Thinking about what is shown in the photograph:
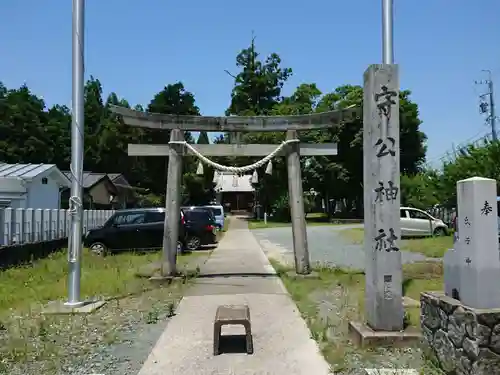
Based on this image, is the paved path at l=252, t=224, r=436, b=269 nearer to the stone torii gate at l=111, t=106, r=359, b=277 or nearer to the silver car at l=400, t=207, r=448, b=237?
the silver car at l=400, t=207, r=448, b=237

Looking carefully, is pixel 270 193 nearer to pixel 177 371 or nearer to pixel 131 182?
pixel 131 182

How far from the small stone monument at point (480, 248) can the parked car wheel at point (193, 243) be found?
16.9 metres

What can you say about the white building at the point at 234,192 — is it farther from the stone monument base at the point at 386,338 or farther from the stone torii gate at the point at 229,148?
the stone monument base at the point at 386,338

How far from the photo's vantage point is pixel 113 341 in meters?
6.84

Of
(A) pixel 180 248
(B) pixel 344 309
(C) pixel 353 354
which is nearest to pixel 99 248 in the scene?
(A) pixel 180 248

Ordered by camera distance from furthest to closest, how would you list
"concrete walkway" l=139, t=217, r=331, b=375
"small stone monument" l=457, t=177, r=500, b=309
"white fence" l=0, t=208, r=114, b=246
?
1. "white fence" l=0, t=208, r=114, b=246
2. "concrete walkway" l=139, t=217, r=331, b=375
3. "small stone monument" l=457, t=177, r=500, b=309

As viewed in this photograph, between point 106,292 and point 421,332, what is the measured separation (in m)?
6.62

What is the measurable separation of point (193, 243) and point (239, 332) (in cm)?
1449

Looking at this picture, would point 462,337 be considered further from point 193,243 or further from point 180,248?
point 193,243

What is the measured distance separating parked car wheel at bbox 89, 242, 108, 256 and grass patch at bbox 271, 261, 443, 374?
22.3ft

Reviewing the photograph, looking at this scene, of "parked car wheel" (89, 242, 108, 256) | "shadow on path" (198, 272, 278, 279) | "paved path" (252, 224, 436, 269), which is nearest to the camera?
"shadow on path" (198, 272, 278, 279)

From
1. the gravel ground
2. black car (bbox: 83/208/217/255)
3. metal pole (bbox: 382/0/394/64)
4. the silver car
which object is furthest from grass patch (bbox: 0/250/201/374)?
the silver car

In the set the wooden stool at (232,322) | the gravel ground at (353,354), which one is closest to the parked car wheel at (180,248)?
the gravel ground at (353,354)

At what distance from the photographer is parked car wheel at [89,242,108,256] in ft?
60.5
